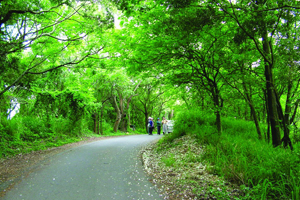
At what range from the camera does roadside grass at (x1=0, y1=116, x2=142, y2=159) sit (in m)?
7.88

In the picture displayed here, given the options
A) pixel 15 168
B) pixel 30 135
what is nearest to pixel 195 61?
pixel 15 168

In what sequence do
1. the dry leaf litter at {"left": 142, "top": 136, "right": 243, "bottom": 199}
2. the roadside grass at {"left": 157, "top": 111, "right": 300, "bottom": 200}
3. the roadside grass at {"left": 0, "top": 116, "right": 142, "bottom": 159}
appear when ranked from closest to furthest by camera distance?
the roadside grass at {"left": 157, "top": 111, "right": 300, "bottom": 200}, the dry leaf litter at {"left": 142, "top": 136, "right": 243, "bottom": 199}, the roadside grass at {"left": 0, "top": 116, "right": 142, "bottom": 159}

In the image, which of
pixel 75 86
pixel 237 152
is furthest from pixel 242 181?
pixel 75 86

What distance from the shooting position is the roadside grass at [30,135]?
788 centimetres

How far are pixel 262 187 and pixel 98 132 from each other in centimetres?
1671

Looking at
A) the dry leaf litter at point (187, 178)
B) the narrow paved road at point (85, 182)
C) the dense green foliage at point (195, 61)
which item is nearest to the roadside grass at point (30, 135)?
the dense green foliage at point (195, 61)

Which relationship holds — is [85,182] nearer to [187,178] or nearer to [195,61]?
[187,178]

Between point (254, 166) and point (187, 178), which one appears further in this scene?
point (187, 178)

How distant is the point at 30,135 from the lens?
9.31 metres

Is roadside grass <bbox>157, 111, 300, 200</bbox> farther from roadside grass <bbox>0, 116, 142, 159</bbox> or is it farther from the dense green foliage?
roadside grass <bbox>0, 116, 142, 159</bbox>

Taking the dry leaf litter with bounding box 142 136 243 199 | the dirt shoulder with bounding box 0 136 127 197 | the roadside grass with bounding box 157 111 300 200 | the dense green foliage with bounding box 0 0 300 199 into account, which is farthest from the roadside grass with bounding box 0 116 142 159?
the roadside grass with bounding box 157 111 300 200

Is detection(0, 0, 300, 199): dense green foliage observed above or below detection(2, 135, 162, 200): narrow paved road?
above

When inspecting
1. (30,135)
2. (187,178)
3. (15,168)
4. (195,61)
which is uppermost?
(195,61)

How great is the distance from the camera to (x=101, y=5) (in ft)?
20.7
